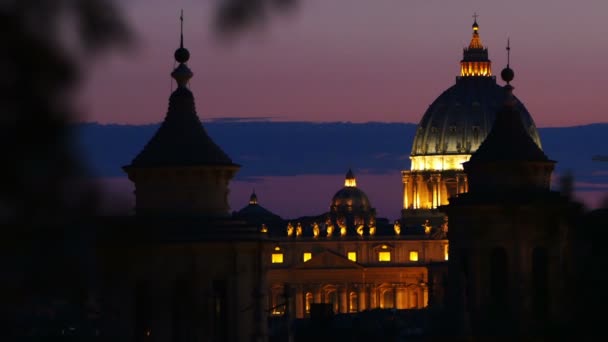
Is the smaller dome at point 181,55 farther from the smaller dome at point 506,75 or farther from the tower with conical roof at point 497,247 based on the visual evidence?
the smaller dome at point 506,75

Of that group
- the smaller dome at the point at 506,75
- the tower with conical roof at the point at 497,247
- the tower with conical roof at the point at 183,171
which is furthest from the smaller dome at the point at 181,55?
the smaller dome at the point at 506,75

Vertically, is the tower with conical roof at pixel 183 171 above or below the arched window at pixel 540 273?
above

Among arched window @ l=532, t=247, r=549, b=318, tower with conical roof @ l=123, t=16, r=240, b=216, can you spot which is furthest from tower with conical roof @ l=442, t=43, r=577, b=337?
tower with conical roof @ l=123, t=16, r=240, b=216

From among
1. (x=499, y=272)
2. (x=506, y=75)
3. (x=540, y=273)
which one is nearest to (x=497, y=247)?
(x=499, y=272)

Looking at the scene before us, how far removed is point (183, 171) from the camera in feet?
127

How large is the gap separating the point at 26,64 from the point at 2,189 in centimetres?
48

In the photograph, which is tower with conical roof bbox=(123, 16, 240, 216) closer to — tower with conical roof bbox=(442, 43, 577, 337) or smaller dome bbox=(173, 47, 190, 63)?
smaller dome bbox=(173, 47, 190, 63)

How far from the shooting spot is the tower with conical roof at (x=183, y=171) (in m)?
37.7

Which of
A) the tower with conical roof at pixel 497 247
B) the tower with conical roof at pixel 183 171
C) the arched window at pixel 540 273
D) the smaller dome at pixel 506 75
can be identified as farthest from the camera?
the smaller dome at pixel 506 75

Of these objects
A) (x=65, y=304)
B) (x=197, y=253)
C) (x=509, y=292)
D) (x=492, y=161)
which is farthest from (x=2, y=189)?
(x=492, y=161)

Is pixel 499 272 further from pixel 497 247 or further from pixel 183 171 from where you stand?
pixel 183 171

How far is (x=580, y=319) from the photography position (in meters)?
12.0

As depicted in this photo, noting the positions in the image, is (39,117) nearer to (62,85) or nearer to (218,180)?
(62,85)

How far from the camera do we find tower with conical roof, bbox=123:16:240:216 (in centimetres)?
3766
